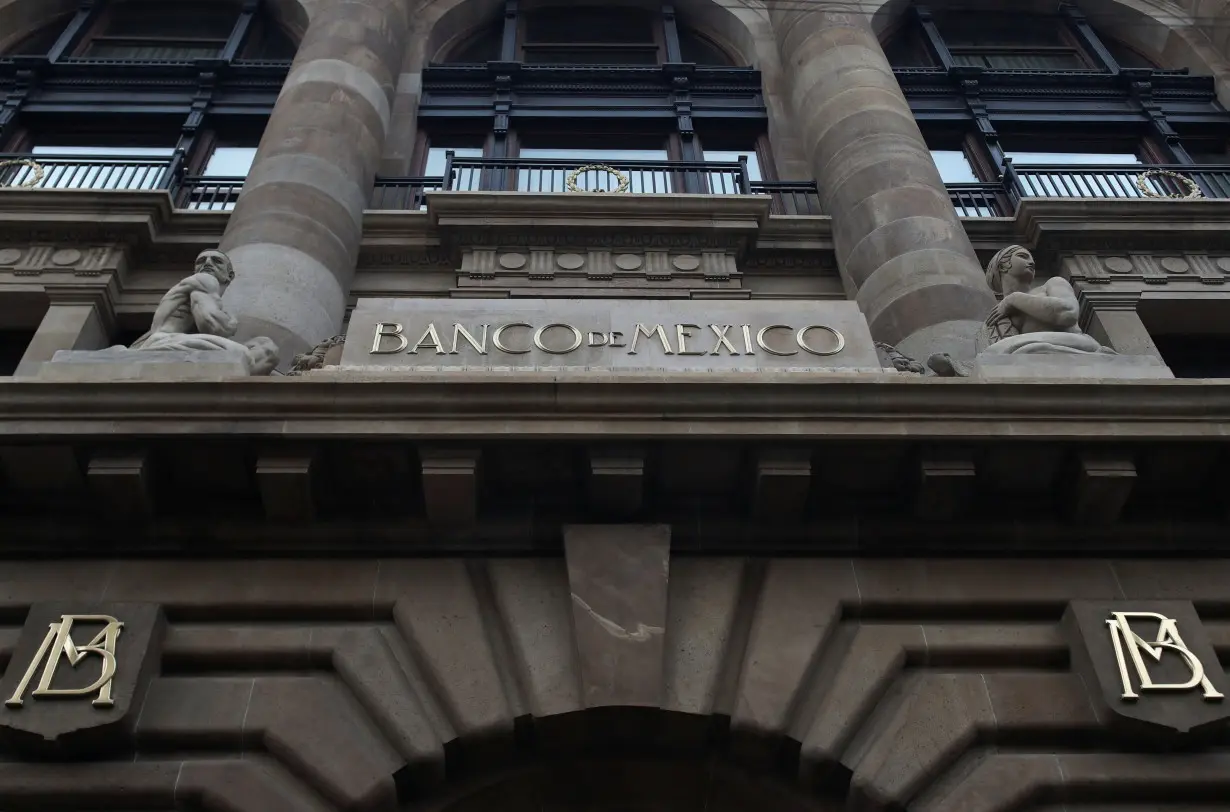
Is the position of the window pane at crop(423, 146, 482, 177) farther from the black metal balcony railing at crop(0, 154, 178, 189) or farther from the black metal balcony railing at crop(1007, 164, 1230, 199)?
the black metal balcony railing at crop(1007, 164, 1230, 199)

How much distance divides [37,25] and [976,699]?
2199 cm

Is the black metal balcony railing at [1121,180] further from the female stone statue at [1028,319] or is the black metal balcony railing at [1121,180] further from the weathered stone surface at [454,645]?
the weathered stone surface at [454,645]

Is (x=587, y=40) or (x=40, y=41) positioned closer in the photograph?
(x=40, y=41)

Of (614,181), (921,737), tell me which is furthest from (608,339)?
(614,181)

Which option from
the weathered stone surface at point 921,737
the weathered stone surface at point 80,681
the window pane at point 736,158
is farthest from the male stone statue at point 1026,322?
the window pane at point 736,158

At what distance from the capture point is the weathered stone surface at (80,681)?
7.66m

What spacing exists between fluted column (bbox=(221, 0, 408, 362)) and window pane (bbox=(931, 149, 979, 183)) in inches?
360

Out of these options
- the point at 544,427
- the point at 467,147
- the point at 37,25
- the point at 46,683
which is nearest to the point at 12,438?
the point at 46,683

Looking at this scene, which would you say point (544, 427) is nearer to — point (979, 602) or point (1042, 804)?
point (979, 602)

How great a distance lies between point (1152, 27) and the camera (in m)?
22.5

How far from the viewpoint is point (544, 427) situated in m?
8.84

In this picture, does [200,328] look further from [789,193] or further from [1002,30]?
[1002,30]

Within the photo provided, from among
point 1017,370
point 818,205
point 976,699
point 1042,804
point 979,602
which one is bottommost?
point 1042,804

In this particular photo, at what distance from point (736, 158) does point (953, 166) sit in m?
3.69
